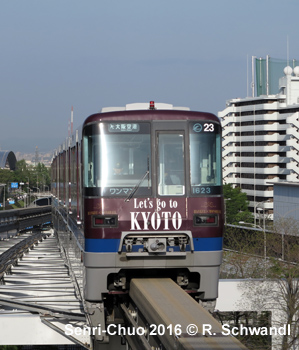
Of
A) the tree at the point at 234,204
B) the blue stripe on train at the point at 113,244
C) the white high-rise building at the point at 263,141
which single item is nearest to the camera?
the blue stripe on train at the point at 113,244

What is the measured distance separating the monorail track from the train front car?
21.4 inches

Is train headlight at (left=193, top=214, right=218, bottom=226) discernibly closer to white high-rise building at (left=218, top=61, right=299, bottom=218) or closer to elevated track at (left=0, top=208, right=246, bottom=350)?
elevated track at (left=0, top=208, right=246, bottom=350)

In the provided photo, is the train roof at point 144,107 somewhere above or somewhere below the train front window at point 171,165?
above

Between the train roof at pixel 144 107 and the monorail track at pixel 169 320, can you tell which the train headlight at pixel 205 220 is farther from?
the train roof at pixel 144 107

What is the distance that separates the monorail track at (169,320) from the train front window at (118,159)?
151cm

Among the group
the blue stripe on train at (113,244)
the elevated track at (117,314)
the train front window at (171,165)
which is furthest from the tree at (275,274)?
the train front window at (171,165)

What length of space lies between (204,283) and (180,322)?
323cm

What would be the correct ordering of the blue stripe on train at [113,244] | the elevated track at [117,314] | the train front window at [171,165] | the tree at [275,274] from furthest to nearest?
the tree at [275,274], the train front window at [171,165], the blue stripe on train at [113,244], the elevated track at [117,314]

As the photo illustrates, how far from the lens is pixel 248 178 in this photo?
112m

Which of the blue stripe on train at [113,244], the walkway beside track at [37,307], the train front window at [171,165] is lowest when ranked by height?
the walkway beside track at [37,307]

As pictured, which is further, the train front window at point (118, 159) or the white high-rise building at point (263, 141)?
the white high-rise building at point (263, 141)

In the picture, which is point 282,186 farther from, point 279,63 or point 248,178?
point 279,63

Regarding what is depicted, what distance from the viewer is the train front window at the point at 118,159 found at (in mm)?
12109

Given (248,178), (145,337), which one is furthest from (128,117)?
(248,178)
